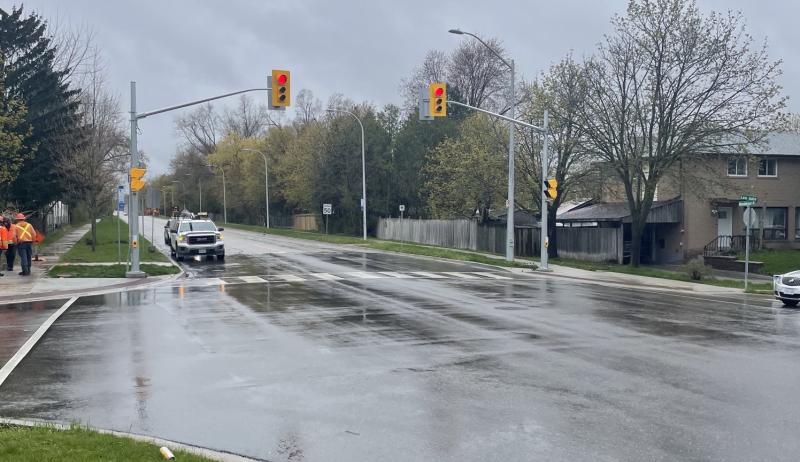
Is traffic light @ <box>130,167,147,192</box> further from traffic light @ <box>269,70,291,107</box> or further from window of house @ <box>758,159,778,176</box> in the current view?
window of house @ <box>758,159,778,176</box>

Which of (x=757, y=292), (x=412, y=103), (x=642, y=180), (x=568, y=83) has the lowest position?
(x=757, y=292)

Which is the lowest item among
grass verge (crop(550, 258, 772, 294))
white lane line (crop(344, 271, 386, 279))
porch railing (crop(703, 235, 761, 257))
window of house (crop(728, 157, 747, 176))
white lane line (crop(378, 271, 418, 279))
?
grass verge (crop(550, 258, 772, 294))

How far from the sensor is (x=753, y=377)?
30.3 feet

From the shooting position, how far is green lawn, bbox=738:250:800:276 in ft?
110

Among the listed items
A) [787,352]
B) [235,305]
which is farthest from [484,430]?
[235,305]

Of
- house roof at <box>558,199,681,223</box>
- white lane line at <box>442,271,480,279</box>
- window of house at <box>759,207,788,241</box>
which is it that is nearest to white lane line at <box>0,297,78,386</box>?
white lane line at <box>442,271,480,279</box>

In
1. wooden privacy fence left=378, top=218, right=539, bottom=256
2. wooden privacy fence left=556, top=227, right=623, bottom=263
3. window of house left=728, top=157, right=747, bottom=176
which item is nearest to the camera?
wooden privacy fence left=556, top=227, right=623, bottom=263

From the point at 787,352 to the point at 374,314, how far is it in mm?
7443

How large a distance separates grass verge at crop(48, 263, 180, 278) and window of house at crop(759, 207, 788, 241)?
3116 centimetres

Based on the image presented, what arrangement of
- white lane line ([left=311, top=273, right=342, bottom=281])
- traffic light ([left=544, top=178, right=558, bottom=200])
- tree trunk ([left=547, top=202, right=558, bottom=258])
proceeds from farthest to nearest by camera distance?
tree trunk ([left=547, top=202, right=558, bottom=258]) < traffic light ([left=544, top=178, right=558, bottom=200]) < white lane line ([left=311, top=273, right=342, bottom=281])

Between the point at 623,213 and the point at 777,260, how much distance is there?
7.67 m

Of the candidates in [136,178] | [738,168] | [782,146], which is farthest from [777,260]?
[136,178]

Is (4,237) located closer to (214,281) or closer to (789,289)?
(214,281)

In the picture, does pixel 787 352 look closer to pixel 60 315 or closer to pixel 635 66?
pixel 60 315
